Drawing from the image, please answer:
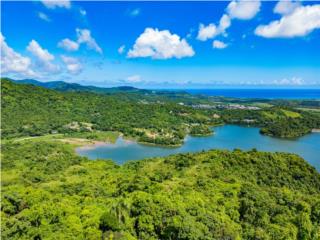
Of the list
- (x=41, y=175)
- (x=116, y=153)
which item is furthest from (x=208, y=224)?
(x=116, y=153)

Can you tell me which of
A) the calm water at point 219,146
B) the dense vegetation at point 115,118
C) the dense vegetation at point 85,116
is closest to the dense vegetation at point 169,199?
the calm water at point 219,146

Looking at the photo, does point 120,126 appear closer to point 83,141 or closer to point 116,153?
point 83,141

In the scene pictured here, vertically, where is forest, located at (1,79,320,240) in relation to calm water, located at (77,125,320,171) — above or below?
above

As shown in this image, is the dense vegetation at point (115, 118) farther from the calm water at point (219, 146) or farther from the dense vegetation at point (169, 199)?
the dense vegetation at point (169, 199)

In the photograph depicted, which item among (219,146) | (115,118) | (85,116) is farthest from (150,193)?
(85,116)

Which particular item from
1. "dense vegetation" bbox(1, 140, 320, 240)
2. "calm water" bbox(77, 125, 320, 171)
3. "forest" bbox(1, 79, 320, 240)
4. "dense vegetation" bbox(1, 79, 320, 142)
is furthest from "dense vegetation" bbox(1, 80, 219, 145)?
"dense vegetation" bbox(1, 140, 320, 240)

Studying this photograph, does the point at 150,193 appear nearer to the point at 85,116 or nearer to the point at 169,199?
the point at 169,199

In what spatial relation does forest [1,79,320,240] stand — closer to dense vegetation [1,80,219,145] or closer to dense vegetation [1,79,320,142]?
dense vegetation [1,80,219,145]
